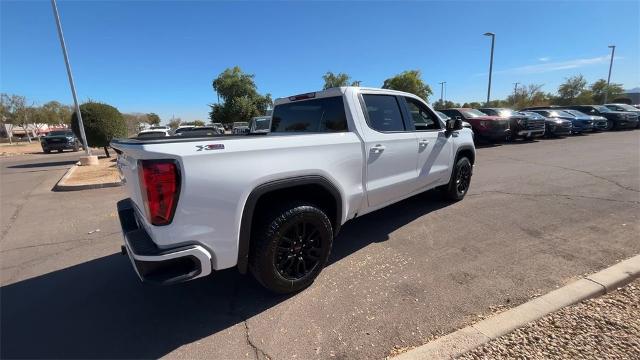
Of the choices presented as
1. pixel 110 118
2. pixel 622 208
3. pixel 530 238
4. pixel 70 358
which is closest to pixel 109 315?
pixel 70 358

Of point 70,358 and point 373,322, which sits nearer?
point 70,358

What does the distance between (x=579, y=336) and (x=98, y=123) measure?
→ 1778cm

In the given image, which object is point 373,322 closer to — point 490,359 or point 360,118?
point 490,359

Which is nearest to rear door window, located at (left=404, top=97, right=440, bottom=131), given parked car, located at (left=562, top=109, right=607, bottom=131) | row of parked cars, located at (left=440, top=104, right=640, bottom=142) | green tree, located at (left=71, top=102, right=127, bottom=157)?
row of parked cars, located at (left=440, top=104, right=640, bottom=142)

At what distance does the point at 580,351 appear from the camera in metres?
2.10

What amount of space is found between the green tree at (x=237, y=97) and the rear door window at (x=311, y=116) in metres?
42.3

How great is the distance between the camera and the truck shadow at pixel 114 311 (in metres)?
2.38

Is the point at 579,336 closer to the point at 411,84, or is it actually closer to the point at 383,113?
the point at 383,113

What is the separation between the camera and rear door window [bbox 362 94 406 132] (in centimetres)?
360

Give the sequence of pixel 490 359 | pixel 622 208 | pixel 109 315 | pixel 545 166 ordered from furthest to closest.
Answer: pixel 545 166
pixel 622 208
pixel 109 315
pixel 490 359

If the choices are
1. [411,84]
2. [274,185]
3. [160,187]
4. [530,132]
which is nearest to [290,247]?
[274,185]

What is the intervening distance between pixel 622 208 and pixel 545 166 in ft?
12.9

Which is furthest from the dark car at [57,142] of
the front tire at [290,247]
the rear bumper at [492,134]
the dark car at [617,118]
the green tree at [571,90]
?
the green tree at [571,90]

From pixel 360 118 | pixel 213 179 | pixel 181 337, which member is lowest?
pixel 181 337
